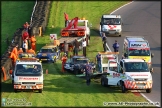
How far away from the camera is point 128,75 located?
36000 millimetres

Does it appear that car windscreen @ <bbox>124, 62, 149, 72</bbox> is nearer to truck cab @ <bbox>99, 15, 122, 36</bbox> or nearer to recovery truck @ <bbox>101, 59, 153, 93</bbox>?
recovery truck @ <bbox>101, 59, 153, 93</bbox>

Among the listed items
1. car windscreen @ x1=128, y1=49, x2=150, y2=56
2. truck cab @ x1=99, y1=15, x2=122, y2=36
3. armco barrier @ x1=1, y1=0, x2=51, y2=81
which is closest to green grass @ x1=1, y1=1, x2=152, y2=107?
armco barrier @ x1=1, y1=0, x2=51, y2=81

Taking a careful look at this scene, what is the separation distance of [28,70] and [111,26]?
2374cm

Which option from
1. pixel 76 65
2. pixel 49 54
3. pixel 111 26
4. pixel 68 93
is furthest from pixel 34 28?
pixel 68 93

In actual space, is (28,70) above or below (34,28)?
below

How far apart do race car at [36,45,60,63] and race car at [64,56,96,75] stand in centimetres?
318

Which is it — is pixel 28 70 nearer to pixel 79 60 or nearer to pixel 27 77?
pixel 27 77

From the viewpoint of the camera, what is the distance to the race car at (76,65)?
42.3m

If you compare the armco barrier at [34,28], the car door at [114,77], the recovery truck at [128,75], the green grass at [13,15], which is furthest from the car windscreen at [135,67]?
the green grass at [13,15]

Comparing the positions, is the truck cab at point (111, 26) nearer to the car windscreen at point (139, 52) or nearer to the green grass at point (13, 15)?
the green grass at point (13, 15)

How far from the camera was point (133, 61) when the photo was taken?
37406 millimetres

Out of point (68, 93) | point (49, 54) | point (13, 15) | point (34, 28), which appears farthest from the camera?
point (13, 15)

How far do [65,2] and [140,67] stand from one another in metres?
40.2

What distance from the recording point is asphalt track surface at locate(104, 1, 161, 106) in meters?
51.7
